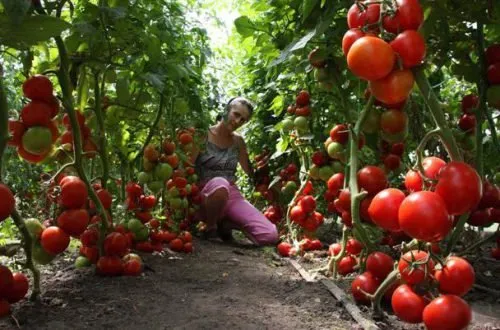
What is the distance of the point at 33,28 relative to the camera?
1.01 metres

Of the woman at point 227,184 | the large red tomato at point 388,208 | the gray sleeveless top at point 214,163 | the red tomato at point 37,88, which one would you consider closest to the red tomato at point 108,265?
the red tomato at point 37,88

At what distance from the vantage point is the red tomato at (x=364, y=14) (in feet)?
2.80

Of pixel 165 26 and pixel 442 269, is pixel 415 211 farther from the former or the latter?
pixel 165 26

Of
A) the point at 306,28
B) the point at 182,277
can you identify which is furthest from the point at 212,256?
the point at 306,28

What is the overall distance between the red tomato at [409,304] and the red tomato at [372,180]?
366 millimetres

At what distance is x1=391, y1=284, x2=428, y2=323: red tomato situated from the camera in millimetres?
979

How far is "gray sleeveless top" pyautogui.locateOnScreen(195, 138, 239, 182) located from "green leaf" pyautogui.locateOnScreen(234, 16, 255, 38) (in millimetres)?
2008

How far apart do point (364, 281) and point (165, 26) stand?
124 centimetres

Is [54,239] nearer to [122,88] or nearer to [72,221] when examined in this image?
[72,221]

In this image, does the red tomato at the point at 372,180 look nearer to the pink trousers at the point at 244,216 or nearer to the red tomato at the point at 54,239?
the red tomato at the point at 54,239

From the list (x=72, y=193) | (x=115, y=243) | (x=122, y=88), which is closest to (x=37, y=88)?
(x=72, y=193)

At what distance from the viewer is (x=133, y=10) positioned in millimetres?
1731

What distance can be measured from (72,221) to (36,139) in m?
0.30

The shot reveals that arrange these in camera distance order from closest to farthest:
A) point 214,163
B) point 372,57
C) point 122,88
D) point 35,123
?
point 372,57
point 35,123
point 122,88
point 214,163
